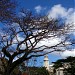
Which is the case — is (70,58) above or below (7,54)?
above

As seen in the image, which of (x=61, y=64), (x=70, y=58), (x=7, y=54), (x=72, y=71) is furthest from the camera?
(x=61, y=64)

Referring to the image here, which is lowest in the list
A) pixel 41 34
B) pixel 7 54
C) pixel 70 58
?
pixel 7 54

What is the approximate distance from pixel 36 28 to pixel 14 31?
182 cm

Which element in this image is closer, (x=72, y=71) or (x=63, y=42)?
(x=63, y=42)

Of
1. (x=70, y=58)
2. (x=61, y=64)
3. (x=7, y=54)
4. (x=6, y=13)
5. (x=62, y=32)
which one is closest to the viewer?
(x=6, y=13)

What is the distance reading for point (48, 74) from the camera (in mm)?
69000

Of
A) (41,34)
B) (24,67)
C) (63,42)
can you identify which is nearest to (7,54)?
(41,34)

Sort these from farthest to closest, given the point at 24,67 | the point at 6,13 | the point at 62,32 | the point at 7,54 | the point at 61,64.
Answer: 1. the point at 61,64
2. the point at 24,67
3. the point at 62,32
4. the point at 7,54
5. the point at 6,13

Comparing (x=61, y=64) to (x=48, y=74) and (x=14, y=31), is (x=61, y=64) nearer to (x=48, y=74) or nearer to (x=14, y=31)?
(x=48, y=74)

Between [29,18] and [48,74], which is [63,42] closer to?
[29,18]

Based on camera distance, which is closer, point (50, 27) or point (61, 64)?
point (50, 27)

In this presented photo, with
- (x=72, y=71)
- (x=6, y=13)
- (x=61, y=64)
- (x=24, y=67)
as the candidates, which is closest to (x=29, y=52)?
(x=6, y=13)

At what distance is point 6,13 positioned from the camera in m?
16.9

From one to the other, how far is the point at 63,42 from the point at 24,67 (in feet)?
52.4
